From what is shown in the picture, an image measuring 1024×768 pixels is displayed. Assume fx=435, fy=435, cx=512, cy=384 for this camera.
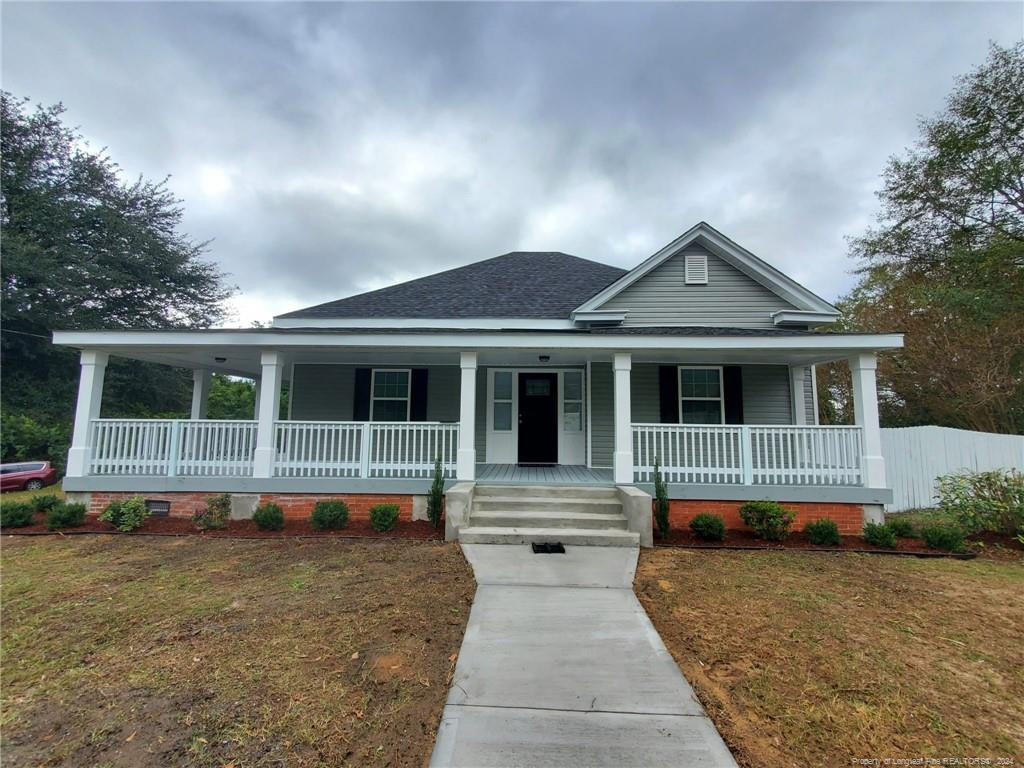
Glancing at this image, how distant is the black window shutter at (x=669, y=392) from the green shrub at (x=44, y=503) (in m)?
10.7

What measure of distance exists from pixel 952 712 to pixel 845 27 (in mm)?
11016

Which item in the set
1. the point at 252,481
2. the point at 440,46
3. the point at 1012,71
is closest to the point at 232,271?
the point at 440,46

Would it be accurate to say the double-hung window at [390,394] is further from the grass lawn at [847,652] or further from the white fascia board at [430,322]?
the grass lawn at [847,652]

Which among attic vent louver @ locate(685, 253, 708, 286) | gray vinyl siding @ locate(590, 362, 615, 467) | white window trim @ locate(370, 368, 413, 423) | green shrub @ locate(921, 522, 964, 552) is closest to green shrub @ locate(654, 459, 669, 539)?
gray vinyl siding @ locate(590, 362, 615, 467)

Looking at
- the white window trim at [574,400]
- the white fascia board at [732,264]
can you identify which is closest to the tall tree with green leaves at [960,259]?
the white fascia board at [732,264]

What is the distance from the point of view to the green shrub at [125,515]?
6551mm

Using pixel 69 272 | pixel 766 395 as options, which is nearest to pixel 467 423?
pixel 766 395

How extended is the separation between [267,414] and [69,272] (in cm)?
1798

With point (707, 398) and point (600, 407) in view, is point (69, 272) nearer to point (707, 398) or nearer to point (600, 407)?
point (600, 407)

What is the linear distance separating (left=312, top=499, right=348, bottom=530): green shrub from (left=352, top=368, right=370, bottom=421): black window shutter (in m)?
2.99

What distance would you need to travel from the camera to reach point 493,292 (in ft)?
35.7

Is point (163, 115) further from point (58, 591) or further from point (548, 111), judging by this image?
point (58, 591)

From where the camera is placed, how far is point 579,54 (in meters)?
9.77

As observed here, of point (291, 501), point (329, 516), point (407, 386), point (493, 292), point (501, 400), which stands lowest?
point (329, 516)
